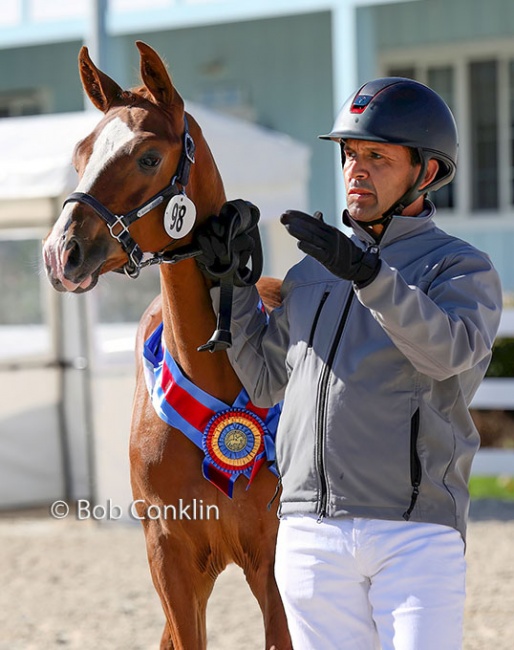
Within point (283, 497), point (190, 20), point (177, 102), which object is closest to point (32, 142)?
point (190, 20)

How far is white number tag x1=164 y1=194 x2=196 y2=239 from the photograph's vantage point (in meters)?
2.81

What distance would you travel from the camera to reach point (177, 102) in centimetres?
293

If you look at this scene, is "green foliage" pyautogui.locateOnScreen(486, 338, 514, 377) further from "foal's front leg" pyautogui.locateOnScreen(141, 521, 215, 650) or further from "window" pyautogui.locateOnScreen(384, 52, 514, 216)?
"foal's front leg" pyautogui.locateOnScreen(141, 521, 215, 650)

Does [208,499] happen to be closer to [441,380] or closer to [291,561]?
[291,561]

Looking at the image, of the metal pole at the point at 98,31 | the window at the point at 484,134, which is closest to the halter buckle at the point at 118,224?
the metal pole at the point at 98,31

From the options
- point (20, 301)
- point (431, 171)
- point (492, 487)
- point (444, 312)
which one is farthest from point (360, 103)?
point (20, 301)

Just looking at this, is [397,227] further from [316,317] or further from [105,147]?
[105,147]

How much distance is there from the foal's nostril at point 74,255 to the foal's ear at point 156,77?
0.53 metres

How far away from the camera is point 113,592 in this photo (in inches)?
229

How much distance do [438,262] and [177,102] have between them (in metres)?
0.96

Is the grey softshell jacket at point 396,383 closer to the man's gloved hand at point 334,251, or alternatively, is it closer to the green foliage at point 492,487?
the man's gloved hand at point 334,251

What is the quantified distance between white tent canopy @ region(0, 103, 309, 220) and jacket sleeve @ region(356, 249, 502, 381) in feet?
15.0

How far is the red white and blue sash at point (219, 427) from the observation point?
120 inches

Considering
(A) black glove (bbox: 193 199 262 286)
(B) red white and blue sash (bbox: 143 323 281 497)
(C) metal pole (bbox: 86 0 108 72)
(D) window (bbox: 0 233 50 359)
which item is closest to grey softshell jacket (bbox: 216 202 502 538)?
(A) black glove (bbox: 193 199 262 286)
